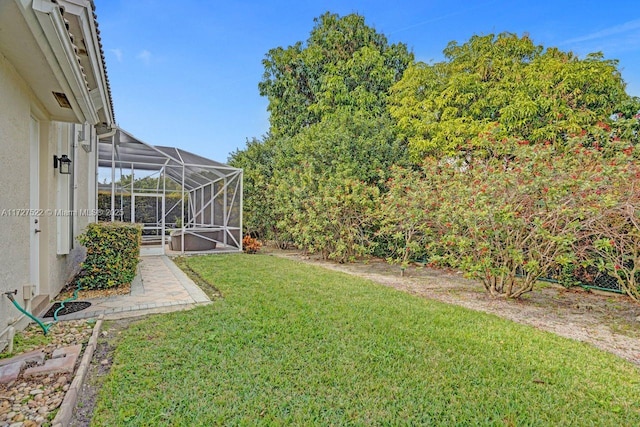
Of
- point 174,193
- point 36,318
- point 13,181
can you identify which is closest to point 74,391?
point 36,318

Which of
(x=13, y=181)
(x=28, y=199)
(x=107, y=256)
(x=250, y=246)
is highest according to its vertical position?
(x=13, y=181)

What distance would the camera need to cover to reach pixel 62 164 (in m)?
6.16

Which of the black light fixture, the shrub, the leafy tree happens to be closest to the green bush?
the black light fixture

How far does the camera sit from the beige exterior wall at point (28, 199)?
3.81m

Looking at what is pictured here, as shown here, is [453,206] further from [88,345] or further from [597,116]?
[597,116]

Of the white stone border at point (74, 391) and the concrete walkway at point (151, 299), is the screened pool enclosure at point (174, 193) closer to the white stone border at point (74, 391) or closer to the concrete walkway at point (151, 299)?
the concrete walkway at point (151, 299)

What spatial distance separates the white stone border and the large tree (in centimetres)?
1189

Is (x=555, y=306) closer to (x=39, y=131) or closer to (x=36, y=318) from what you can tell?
(x=36, y=318)

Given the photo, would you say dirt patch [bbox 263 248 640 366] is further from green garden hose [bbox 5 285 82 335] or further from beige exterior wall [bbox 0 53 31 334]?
beige exterior wall [bbox 0 53 31 334]

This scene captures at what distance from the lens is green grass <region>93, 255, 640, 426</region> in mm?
2906

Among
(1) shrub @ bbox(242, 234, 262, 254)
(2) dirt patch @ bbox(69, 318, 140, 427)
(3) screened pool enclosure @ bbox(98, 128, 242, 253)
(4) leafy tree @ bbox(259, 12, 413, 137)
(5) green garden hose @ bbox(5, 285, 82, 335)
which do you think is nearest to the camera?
(2) dirt patch @ bbox(69, 318, 140, 427)

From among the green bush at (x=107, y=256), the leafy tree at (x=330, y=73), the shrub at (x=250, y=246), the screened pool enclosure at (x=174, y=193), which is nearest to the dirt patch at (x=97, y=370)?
the green bush at (x=107, y=256)

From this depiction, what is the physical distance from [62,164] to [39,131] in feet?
2.65

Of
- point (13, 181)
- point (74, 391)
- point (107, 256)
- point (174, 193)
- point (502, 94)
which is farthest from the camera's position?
point (174, 193)
